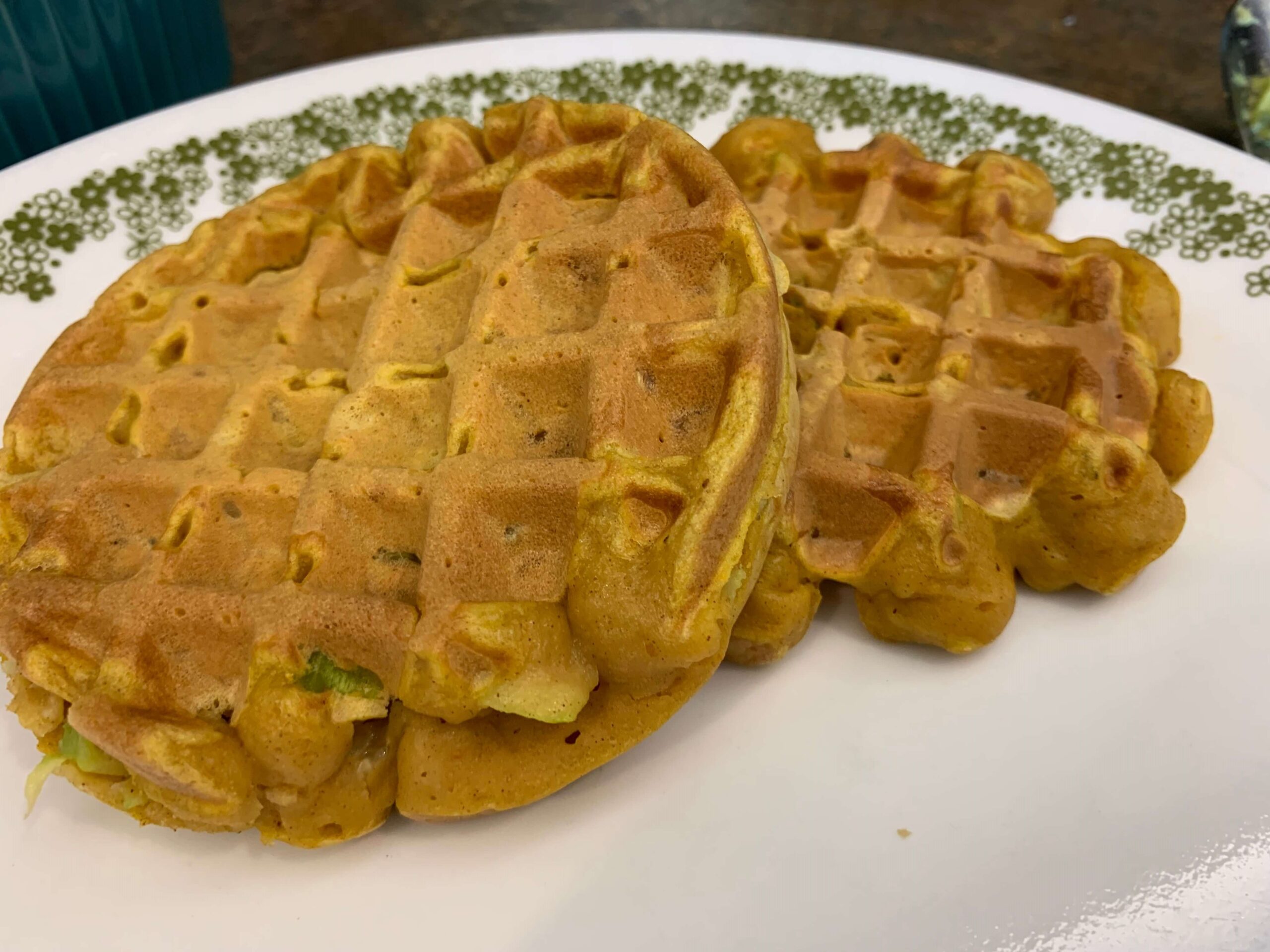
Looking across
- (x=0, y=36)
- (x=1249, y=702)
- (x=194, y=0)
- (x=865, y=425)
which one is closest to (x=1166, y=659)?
(x=1249, y=702)

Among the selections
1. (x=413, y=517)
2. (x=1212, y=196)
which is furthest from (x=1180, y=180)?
(x=413, y=517)

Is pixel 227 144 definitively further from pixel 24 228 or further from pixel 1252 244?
pixel 1252 244

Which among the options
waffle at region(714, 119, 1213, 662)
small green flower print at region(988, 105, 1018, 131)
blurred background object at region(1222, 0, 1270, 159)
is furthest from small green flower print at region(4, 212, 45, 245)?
blurred background object at region(1222, 0, 1270, 159)

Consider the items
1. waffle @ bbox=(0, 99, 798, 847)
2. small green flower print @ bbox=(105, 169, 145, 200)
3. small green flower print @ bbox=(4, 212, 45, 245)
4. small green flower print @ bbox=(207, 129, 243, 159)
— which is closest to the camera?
waffle @ bbox=(0, 99, 798, 847)

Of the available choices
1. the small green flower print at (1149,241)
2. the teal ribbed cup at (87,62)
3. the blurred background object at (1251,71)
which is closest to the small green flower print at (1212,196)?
the small green flower print at (1149,241)

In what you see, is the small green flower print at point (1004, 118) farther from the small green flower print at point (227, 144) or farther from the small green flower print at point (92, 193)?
the small green flower print at point (92, 193)

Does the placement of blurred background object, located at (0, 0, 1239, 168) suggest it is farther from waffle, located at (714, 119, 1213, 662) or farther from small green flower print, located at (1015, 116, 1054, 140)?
waffle, located at (714, 119, 1213, 662)

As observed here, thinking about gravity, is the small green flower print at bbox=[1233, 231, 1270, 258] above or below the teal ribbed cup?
below
